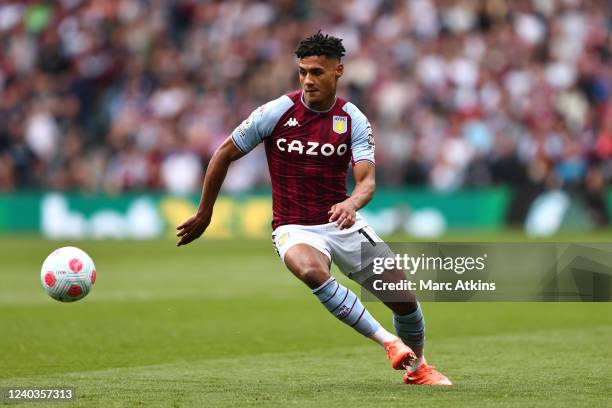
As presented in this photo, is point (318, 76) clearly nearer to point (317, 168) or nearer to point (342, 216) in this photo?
point (317, 168)

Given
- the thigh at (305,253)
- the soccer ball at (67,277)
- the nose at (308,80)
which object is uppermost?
the nose at (308,80)

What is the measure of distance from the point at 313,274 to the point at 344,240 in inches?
20.2

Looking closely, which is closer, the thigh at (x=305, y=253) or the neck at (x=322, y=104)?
the thigh at (x=305, y=253)

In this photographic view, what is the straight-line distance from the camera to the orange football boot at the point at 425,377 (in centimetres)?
858

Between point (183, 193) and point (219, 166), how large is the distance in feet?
57.9

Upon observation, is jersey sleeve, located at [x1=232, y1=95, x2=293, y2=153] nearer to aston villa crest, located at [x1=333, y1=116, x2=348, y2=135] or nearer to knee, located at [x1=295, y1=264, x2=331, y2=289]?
aston villa crest, located at [x1=333, y1=116, x2=348, y2=135]

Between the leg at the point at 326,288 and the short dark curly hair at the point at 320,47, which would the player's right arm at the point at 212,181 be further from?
the short dark curly hair at the point at 320,47

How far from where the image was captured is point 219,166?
8.70m

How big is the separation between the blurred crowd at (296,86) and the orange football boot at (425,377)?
680 inches

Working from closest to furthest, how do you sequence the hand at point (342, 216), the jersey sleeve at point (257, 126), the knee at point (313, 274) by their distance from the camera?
the hand at point (342, 216)
the knee at point (313, 274)
the jersey sleeve at point (257, 126)

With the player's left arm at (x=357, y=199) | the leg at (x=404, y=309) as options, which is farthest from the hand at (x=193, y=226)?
the leg at (x=404, y=309)

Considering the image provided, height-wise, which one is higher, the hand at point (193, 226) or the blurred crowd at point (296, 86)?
the blurred crowd at point (296, 86)

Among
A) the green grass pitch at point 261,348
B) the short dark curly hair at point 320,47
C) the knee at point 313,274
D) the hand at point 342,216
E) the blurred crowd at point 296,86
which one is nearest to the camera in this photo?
the hand at point 342,216

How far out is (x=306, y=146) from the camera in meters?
8.69
